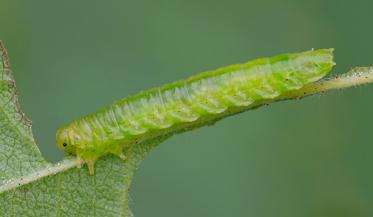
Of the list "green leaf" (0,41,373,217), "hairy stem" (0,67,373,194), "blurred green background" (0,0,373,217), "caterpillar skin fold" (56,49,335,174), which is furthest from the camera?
"blurred green background" (0,0,373,217)

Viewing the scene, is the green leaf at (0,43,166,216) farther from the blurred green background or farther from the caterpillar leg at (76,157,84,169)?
the blurred green background

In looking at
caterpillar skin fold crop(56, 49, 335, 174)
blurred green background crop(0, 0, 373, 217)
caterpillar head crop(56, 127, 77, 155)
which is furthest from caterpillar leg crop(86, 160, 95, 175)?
blurred green background crop(0, 0, 373, 217)

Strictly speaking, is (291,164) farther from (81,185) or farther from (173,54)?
(81,185)

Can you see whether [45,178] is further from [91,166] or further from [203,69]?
[203,69]

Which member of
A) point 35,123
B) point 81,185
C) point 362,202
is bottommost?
point 362,202

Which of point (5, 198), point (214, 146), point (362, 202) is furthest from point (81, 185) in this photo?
point (362, 202)

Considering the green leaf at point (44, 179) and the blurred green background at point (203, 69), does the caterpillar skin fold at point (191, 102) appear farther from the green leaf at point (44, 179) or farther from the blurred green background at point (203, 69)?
the blurred green background at point (203, 69)
